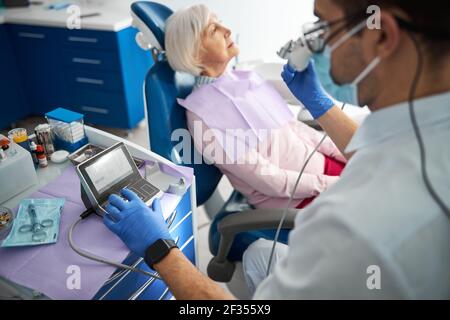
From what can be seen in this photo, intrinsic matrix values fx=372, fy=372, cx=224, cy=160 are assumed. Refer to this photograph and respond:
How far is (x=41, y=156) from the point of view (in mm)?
1245

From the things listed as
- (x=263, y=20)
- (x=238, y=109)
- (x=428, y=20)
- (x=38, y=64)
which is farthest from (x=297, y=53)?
(x=38, y=64)

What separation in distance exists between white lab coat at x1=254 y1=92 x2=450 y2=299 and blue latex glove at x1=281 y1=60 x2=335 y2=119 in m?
0.54

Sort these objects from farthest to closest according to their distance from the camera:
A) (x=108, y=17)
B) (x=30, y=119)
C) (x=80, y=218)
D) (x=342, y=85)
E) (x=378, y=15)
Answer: (x=30, y=119)
(x=108, y=17)
(x=80, y=218)
(x=342, y=85)
(x=378, y=15)

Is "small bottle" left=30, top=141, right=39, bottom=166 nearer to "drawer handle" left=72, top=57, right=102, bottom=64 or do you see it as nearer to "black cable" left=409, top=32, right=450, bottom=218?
"black cable" left=409, top=32, right=450, bottom=218

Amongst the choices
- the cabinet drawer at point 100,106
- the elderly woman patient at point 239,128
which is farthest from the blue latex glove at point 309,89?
the cabinet drawer at point 100,106

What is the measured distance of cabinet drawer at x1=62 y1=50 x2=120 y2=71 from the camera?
2.53m

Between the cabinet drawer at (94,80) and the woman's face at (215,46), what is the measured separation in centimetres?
125

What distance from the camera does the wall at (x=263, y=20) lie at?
7.76 feet

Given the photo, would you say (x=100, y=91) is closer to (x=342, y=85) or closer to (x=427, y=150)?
(x=342, y=85)

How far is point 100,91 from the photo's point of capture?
8.92 feet

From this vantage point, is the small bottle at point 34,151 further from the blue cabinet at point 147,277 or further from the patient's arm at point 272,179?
the patient's arm at point 272,179

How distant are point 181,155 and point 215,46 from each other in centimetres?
47
